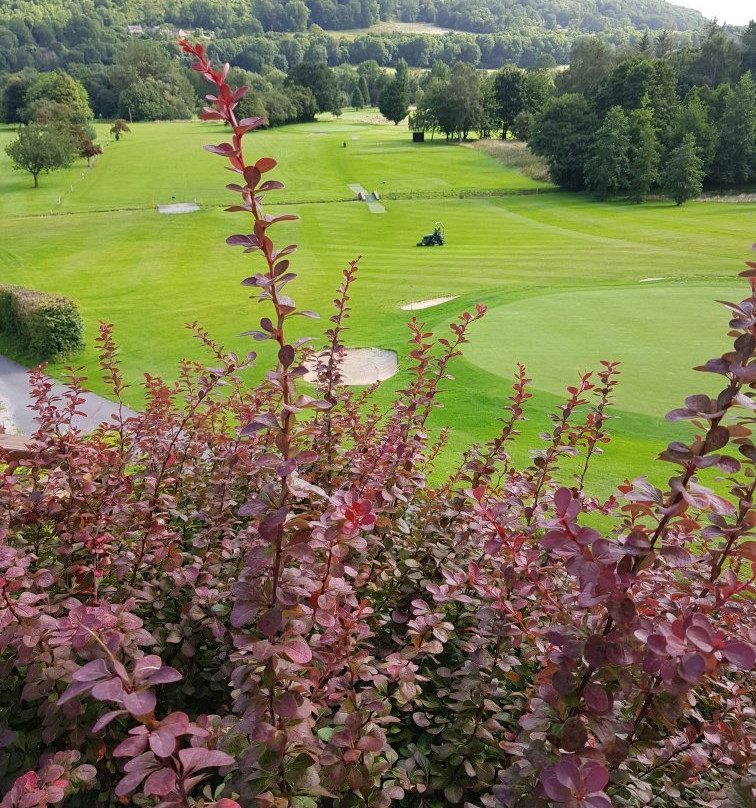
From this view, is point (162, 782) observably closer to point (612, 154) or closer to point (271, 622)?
point (271, 622)

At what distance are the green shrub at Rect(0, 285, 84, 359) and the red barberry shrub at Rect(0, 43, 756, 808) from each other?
1535 centimetres

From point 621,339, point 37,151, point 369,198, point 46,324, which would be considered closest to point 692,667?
point 621,339

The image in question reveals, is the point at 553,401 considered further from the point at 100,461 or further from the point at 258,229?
the point at 258,229

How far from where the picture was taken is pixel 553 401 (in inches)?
456

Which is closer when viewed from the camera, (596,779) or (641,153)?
(596,779)

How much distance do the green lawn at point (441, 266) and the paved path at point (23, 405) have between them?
2.79 ft

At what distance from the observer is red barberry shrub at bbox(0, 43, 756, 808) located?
1.58 meters

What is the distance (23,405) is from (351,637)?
46.9 ft

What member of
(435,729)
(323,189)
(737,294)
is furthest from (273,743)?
(323,189)

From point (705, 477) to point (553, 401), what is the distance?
312cm

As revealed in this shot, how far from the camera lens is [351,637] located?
88.7 inches

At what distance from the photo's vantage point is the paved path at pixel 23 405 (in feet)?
41.1

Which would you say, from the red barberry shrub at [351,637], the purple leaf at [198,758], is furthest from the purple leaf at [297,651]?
the purple leaf at [198,758]

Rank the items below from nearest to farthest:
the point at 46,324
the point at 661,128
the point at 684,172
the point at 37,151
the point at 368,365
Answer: the point at 368,365 → the point at 46,324 → the point at 684,172 → the point at 661,128 → the point at 37,151
